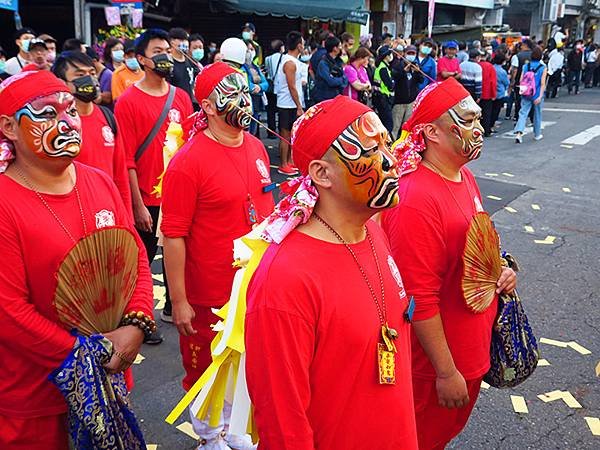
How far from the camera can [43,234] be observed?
2316mm

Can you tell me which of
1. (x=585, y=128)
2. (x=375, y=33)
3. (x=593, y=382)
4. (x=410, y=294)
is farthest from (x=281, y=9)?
(x=410, y=294)

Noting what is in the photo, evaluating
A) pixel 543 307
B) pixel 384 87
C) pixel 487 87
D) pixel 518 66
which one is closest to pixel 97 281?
pixel 543 307

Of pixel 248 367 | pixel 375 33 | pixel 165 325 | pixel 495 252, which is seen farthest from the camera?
pixel 375 33

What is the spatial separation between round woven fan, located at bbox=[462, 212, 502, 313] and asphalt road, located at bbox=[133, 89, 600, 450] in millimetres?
1377

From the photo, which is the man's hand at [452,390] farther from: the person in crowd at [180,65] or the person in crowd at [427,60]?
the person in crowd at [427,60]

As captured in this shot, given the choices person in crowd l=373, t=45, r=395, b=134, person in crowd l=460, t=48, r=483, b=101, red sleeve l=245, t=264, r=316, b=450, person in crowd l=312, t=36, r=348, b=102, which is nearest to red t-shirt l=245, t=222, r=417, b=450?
red sleeve l=245, t=264, r=316, b=450

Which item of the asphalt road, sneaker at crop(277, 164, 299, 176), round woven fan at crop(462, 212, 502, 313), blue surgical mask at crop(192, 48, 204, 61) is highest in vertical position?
blue surgical mask at crop(192, 48, 204, 61)

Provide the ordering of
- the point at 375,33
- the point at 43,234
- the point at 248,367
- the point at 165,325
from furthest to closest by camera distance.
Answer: the point at 375,33
the point at 165,325
the point at 43,234
the point at 248,367

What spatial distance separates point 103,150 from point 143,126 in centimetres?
70

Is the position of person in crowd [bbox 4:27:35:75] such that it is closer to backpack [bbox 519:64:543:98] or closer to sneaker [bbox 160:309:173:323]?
sneaker [bbox 160:309:173:323]

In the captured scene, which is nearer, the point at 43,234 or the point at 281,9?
the point at 43,234

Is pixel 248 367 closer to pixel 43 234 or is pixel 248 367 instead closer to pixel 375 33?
pixel 43 234

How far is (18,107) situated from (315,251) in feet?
4.52

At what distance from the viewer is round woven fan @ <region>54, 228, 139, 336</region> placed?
2.29 meters
